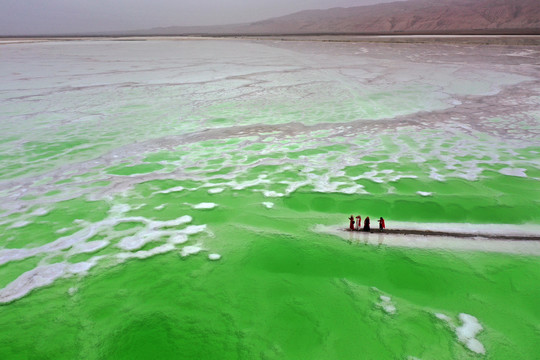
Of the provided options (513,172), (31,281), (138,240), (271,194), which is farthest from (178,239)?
(513,172)

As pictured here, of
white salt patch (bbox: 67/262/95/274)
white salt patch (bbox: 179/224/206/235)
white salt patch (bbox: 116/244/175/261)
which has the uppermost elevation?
white salt patch (bbox: 67/262/95/274)

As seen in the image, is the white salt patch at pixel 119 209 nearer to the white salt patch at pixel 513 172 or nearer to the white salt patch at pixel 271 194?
the white salt patch at pixel 271 194

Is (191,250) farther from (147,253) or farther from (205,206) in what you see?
(205,206)

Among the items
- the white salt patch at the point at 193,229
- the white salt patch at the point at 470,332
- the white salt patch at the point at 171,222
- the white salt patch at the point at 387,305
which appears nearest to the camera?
the white salt patch at the point at 470,332

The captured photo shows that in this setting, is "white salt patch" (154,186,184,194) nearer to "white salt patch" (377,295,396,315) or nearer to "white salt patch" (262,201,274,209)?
"white salt patch" (262,201,274,209)

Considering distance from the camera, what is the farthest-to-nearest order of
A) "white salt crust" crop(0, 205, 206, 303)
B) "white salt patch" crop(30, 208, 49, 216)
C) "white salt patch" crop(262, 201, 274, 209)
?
"white salt patch" crop(262, 201, 274, 209)
"white salt patch" crop(30, 208, 49, 216)
"white salt crust" crop(0, 205, 206, 303)

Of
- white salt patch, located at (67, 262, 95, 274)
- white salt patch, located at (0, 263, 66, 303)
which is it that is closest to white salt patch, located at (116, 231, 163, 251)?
white salt patch, located at (67, 262, 95, 274)

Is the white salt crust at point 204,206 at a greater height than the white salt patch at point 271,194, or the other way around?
the white salt crust at point 204,206

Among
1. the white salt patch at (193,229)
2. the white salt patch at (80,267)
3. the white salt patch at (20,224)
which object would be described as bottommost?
the white salt patch at (193,229)

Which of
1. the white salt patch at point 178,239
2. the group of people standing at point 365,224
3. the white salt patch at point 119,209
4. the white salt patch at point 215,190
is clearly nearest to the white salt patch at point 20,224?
the white salt patch at point 119,209
